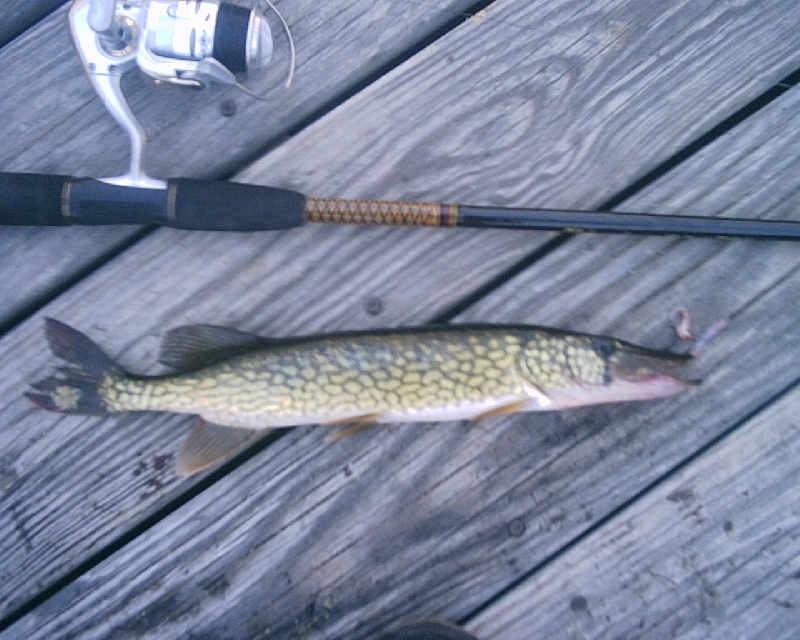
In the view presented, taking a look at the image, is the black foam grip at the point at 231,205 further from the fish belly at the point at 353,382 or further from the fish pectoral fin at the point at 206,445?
the fish pectoral fin at the point at 206,445

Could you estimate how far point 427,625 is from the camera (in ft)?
4.20

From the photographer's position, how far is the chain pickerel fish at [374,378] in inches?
48.8

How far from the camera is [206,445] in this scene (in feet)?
4.19

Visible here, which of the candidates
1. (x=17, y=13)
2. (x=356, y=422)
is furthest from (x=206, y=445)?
(x=17, y=13)

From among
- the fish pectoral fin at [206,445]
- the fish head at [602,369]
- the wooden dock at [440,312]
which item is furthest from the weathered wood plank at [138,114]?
the fish head at [602,369]

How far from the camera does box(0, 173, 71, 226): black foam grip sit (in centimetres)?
121

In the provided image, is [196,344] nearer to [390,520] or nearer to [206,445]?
[206,445]

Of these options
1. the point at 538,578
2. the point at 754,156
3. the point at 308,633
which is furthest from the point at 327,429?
the point at 754,156

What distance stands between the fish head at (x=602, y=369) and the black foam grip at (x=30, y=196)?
1.04 metres

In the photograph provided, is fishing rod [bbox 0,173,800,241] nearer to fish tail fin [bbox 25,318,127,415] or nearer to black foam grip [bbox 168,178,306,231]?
black foam grip [bbox 168,178,306,231]

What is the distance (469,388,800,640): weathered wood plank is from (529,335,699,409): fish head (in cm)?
22

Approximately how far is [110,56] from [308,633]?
4.28 ft

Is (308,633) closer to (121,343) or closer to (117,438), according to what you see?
(117,438)

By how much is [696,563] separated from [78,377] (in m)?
1.40
